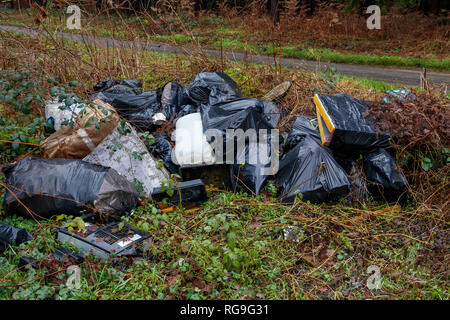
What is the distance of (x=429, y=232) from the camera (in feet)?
9.41

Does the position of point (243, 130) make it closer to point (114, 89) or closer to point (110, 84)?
point (114, 89)

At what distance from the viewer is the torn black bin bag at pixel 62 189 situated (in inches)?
109

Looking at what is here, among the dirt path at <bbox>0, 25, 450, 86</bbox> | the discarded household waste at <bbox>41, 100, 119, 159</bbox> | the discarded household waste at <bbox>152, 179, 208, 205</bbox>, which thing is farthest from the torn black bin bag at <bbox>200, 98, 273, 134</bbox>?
the dirt path at <bbox>0, 25, 450, 86</bbox>

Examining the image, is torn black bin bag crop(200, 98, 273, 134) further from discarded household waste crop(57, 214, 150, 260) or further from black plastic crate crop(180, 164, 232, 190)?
discarded household waste crop(57, 214, 150, 260)

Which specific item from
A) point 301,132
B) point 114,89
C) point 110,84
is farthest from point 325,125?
point 110,84

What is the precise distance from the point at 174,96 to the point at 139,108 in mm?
449

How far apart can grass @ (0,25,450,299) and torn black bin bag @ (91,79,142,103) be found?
69 centimetres

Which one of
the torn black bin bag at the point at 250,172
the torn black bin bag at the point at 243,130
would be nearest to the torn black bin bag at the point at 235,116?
the torn black bin bag at the point at 243,130

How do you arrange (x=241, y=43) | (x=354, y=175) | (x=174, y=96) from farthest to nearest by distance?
(x=241, y=43)
(x=174, y=96)
(x=354, y=175)

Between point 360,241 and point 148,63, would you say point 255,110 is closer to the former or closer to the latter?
point 360,241

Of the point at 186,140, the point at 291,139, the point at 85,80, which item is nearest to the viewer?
the point at 186,140

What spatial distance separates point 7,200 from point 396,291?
299cm

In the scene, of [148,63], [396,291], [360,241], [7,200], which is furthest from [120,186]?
[148,63]

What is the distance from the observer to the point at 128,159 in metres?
3.34
